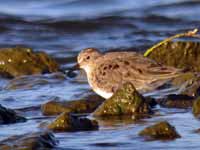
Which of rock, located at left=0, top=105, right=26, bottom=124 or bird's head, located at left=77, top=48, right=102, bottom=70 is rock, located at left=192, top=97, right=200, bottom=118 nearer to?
rock, located at left=0, top=105, right=26, bottom=124

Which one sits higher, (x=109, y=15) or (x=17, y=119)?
(x=109, y=15)

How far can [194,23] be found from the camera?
16.1m

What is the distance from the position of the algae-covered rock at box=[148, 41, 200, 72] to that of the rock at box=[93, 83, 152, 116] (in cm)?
258

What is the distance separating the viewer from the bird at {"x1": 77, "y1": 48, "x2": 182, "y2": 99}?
9.27 metres

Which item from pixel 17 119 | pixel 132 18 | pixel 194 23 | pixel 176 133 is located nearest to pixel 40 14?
pixel 132 18

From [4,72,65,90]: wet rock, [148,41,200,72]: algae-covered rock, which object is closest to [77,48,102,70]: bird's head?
[4,72,65,90]: wet rock

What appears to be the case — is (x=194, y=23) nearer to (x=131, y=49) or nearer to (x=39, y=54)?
(x=131, y=49)

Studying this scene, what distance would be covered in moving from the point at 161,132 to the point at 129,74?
2.07m

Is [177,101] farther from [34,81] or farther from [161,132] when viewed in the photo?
[34,81]

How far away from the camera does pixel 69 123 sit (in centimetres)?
773

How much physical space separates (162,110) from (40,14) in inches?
359

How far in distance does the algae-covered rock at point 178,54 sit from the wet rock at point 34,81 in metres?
1.29

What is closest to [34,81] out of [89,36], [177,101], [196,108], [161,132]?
[177,101]

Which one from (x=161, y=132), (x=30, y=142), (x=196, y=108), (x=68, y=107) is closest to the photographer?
(x=30, y=142)
